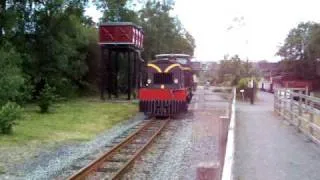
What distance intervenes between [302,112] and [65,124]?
28.9 feet

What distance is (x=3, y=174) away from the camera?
40.5 feet

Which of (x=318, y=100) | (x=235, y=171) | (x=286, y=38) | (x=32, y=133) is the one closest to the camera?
(x=235, y=171)

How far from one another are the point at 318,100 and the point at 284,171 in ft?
16.3

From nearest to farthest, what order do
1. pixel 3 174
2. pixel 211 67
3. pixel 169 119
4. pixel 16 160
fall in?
pixel 3 174 < pixel 16 160 < pixel 169 119 < pixel 211 67

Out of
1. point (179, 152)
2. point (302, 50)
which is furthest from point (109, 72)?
point (302, 50)

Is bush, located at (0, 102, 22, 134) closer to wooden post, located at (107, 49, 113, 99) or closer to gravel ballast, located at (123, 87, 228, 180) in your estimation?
gravel ballast, located at (123, 87, 228, 180)

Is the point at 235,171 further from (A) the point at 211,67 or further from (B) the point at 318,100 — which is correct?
(A) the point at 211,67

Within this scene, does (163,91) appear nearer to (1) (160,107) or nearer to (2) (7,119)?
(1) (160,107)

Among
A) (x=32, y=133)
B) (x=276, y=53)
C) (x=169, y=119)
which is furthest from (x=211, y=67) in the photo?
(x=32, y=133)

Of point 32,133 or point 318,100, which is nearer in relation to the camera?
point 318,100

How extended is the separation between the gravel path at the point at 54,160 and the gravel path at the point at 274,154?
Result: 152 inches

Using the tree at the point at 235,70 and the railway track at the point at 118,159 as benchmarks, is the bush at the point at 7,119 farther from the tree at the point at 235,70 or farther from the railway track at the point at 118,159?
the tree at the point at 235,70

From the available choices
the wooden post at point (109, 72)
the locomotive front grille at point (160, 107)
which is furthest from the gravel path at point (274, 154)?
the wooden post at point (109, 72)

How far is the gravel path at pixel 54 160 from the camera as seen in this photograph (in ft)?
40.6
